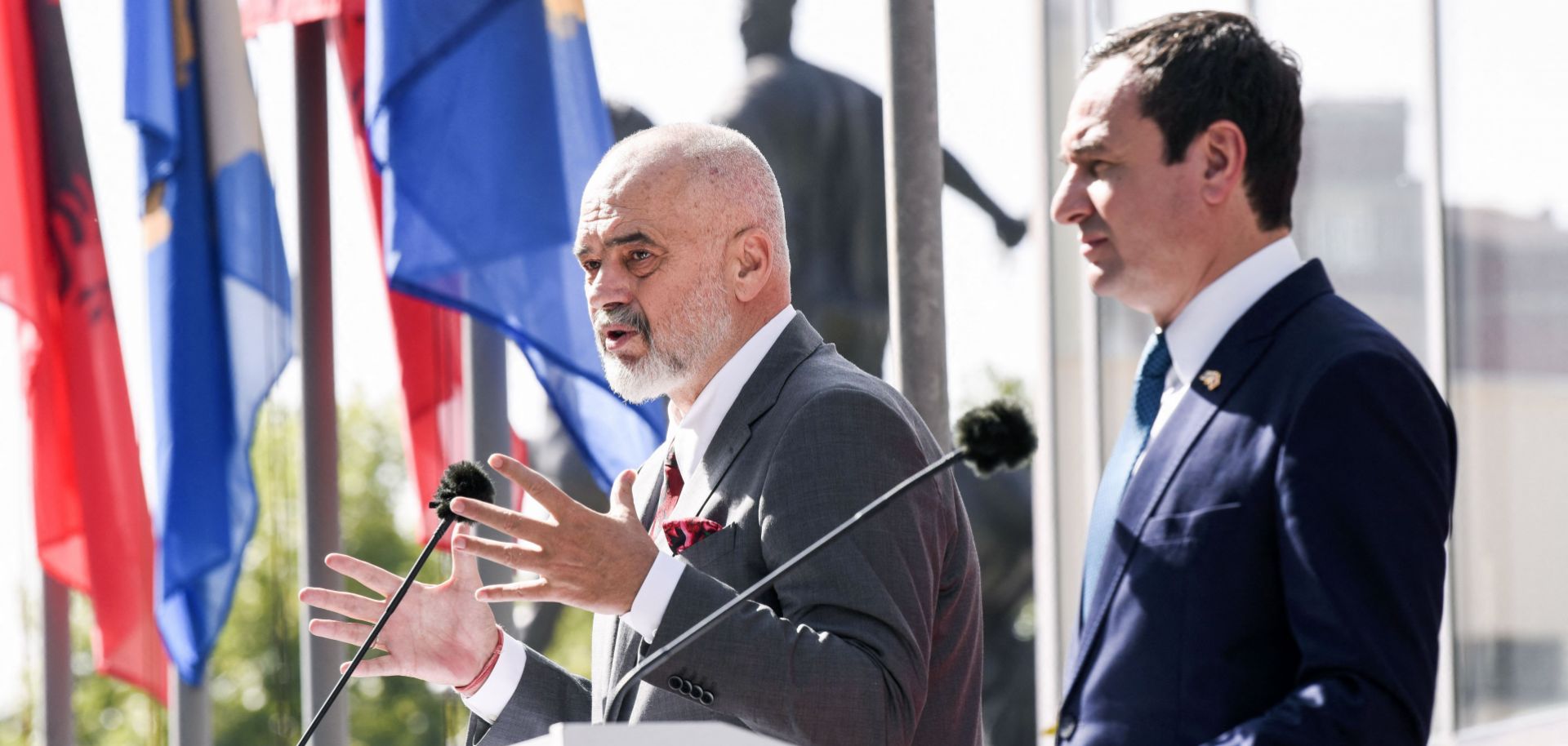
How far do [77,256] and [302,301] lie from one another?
141 cm

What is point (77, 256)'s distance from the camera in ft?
22.2

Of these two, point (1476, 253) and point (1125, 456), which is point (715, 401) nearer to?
point (1125, 456)

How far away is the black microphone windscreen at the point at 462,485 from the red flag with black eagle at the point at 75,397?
480 cm

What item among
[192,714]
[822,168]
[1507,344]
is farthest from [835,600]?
[192,714]

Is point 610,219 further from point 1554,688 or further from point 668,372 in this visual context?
point 1554,688

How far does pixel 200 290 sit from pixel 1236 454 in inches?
201

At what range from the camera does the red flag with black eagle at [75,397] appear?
6.67 m

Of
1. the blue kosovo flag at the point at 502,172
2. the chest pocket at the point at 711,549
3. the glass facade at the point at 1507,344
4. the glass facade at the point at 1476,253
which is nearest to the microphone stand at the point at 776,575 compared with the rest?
the chest pocket at the point at 711,549

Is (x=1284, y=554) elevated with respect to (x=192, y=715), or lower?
elevated

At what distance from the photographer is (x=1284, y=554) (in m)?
1.81

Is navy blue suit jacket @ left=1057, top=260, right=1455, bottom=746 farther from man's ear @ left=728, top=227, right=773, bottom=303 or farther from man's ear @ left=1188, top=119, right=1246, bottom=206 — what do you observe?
man's ear @ left=728, top=227, right=773, bottom=303

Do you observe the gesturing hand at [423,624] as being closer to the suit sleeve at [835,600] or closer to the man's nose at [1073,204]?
the suit sleeve at [835,600]

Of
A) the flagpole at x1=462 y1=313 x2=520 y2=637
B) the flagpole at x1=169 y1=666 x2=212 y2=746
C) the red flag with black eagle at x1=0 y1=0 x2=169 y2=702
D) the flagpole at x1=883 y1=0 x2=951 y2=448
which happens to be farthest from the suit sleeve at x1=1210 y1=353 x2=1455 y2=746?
the red flag with black eagle at x1=0 y1=0 x2=169 y2=702

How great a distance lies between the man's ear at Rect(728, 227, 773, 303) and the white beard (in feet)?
0.10
